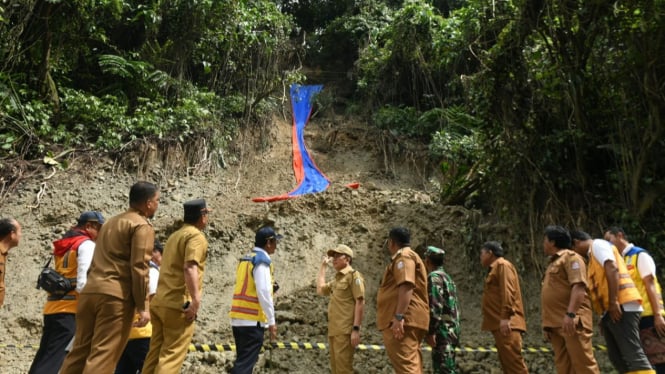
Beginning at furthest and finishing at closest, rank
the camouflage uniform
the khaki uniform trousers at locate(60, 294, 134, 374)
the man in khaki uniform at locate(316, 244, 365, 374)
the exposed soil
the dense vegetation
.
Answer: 1. the dense vegetation
2. the exposed soil
3. the man in khaki uniform at locate(316, 244, 365, 374)
4. the camouflage uniform
5. the khaki uniform trousers at locate(60, 294, 134, 374)

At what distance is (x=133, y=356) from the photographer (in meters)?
5.16

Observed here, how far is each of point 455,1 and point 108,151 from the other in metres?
13.1

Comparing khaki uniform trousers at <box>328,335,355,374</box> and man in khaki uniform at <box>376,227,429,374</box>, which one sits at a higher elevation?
man in khaki uniform at <box>376,227,429,374</box>

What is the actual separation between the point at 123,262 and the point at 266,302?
1.36 m

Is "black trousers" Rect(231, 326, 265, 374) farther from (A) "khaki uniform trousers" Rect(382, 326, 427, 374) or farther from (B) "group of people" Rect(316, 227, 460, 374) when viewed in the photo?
(A) "khaki uniform trousers" Rect(382, 326, 427, 374)

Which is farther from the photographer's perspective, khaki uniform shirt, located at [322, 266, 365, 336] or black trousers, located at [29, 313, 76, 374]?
khaki uniform shirt, located at [322, 266, 365, 336]

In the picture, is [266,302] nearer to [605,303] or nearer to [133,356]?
[133,356]

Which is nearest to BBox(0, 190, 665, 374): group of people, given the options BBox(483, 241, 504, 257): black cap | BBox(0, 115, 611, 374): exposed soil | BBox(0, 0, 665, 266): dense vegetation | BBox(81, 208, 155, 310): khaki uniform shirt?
BBox(81, 208, 155, 310): khaki uniform shirt

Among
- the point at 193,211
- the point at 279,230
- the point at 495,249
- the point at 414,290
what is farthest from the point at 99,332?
the point at 279,230

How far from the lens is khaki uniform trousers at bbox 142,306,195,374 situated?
14.6ft

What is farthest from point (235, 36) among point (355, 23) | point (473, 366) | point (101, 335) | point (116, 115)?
point (101, 335)

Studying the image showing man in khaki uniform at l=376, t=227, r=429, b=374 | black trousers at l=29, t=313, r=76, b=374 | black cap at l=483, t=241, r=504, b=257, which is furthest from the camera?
black cap at l=483, t=241, r=504, b=257

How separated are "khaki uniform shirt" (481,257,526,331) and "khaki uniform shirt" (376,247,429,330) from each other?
950 millimetres

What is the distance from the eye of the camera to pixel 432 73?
54.7 ft
